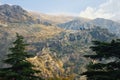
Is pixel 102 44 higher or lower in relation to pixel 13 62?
higher

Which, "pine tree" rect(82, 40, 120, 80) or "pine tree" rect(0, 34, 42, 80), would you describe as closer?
"pine tree" rect(82, 40, 120, 80)

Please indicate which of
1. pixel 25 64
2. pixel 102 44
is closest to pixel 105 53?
pixel 102 44

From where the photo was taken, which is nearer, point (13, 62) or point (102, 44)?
point (102, 44)

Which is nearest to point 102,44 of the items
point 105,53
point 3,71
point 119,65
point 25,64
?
point 105,53

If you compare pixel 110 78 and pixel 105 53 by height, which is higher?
pixel 105 53

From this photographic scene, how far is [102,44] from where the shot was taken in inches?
1237

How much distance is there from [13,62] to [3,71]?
5.51 feet

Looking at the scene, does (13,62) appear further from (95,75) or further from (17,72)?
(95,75)

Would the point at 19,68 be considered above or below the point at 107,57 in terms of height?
below

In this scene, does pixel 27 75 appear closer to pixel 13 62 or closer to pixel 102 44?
pixel 13 62

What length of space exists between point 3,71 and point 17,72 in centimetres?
165

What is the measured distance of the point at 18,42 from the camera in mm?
37062

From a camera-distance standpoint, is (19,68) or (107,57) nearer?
(107,57)

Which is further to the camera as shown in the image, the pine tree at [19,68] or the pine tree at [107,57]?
the pine tree at [19,68]
